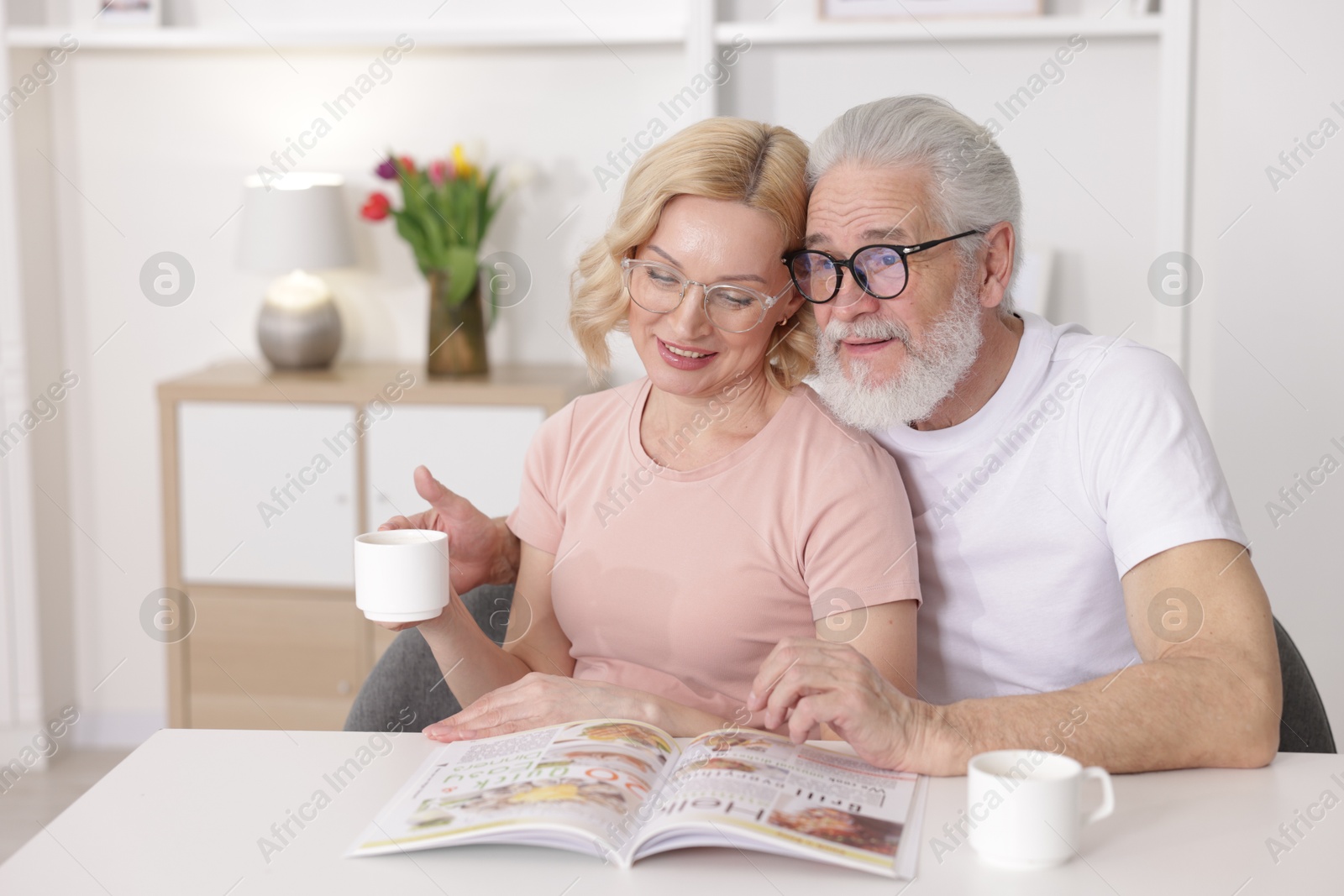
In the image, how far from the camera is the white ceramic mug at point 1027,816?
100 centimetres


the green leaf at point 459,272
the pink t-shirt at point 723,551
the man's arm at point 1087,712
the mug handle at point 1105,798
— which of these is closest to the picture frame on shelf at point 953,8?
the green leaf at point 459,272

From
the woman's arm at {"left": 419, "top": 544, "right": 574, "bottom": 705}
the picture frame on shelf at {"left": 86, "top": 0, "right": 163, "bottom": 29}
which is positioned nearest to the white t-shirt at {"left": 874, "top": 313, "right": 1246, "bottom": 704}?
the woman's arm at {"left": 419, "top": 544, "right": 574, "bottom": 705}

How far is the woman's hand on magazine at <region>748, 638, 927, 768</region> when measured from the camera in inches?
46.3

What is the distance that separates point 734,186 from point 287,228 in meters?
1.81

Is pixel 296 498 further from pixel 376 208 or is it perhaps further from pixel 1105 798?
pixel 1105 798

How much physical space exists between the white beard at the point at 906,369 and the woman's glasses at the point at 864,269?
0.13 ft

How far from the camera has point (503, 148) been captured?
322cm

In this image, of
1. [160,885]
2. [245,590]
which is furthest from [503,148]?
[160,885]

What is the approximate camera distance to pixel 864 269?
1582 millimetres

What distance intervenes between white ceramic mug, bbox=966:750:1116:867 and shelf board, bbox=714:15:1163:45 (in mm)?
2172

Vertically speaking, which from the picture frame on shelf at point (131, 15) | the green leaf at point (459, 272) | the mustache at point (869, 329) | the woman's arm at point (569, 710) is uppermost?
the picture frame on shelf at point (131, 15)

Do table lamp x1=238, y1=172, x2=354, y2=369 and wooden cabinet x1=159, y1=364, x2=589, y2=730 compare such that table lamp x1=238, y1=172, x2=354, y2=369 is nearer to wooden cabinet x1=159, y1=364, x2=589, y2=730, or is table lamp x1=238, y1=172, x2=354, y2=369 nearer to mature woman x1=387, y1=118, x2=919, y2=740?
wooden cabinet x1=159, y1=364, x2=589, y2=730

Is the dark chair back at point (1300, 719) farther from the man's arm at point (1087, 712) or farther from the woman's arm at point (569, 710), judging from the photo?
the woman's arm at point (569, 710)

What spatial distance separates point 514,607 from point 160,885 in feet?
2.61
